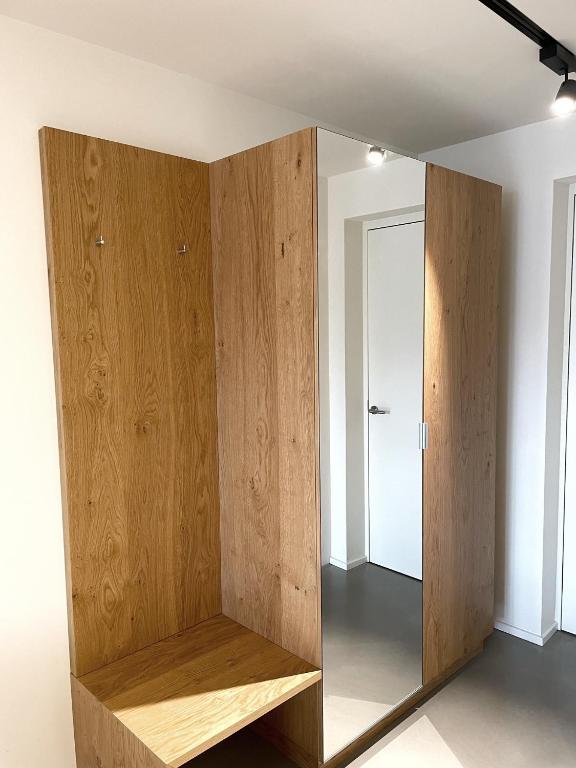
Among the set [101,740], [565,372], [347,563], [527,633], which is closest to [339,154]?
[347,563]

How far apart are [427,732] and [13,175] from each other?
2516 mm

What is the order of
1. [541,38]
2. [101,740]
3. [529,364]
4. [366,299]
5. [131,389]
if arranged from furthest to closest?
[529,364] < [366,299] < [131,389] < [541,38] < [101,740]

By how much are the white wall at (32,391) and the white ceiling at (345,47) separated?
13 centimetres

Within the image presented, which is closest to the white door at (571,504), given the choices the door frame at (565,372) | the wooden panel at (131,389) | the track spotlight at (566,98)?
the door frame at (565,372)

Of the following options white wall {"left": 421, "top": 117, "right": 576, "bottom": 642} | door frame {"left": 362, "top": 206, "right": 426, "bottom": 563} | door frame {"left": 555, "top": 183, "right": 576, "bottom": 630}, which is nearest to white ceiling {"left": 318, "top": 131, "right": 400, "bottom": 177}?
door frame {"left": 362, "top": 206, "right": 426, "bottom": 563}

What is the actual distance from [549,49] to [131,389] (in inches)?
72.8

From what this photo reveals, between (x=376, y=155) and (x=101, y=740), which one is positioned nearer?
(x=101, y=740)

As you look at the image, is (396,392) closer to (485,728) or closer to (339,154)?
(339,154)

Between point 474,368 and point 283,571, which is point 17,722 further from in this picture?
point 474,368

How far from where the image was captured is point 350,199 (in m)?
2.19

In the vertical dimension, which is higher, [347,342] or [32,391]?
[347,342]

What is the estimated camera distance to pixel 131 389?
2.19m

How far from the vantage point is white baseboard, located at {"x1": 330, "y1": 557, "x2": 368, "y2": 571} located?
7.46ft

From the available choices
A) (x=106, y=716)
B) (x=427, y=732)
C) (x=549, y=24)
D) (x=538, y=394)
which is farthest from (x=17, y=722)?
(x=549, y=24)
